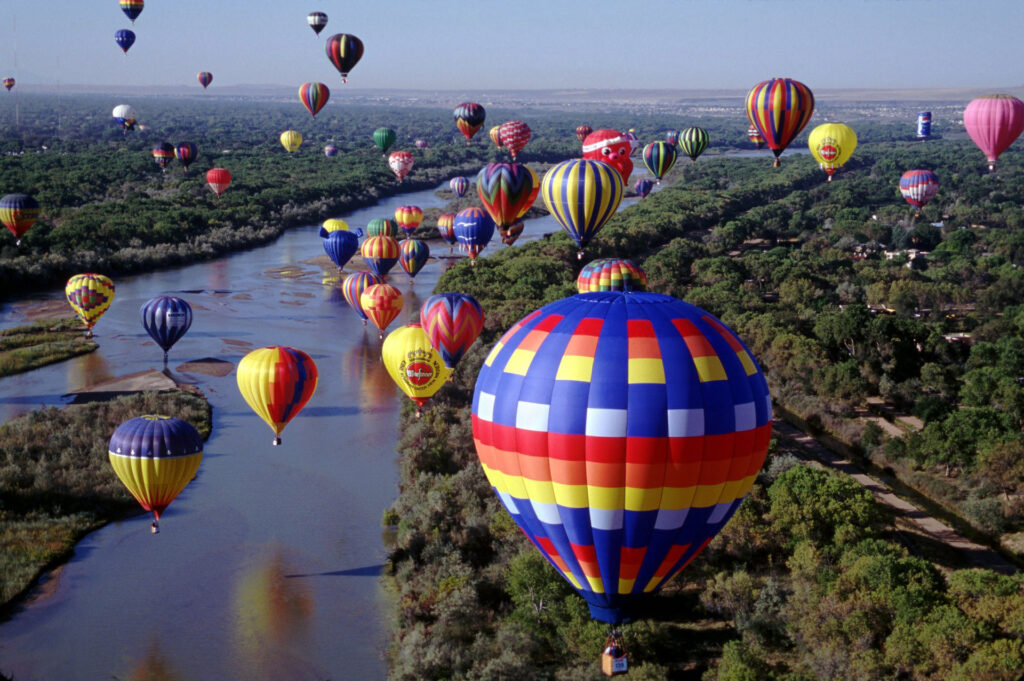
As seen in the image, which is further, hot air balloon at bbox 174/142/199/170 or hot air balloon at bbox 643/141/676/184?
hot air balloon at bbox 174/142/199/170

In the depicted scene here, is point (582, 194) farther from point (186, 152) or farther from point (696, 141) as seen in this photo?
point (186, 152)

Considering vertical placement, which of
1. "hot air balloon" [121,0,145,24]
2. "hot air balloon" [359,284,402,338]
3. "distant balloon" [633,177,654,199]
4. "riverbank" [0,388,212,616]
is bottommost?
"riverbank" [0,388,212,616]

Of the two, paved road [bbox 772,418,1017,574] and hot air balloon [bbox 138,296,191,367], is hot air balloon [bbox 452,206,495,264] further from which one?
paved road [bbox 772,418,1017,574]

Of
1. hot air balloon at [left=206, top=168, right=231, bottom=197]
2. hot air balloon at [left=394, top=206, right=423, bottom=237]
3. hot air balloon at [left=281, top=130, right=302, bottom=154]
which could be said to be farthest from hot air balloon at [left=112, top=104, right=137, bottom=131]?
hot air balloon at [left=394, top=206, right=423, bottom=237]

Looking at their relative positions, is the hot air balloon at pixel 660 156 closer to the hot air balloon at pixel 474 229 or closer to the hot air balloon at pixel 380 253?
the hot air balloon at pixel 474 229

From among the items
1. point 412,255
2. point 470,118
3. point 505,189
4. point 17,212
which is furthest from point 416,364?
point 470,118
